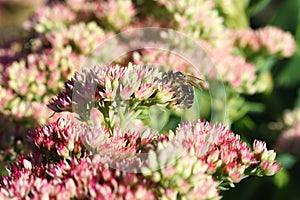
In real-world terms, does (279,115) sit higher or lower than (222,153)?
higher

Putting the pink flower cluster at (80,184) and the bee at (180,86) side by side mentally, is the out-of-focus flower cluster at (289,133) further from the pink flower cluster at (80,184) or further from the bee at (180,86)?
the pink flower cluster at (80,184)

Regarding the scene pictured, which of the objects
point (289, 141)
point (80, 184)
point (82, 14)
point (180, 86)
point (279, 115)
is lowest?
point (80, 184)

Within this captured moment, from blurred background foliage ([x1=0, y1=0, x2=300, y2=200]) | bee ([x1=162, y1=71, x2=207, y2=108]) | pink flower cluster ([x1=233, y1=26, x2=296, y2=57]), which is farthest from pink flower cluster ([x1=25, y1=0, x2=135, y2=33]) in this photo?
bee ([x1=162, y1=71, x2=207, y2=108])

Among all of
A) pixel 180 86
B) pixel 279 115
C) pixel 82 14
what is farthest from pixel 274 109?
pixel 180 86

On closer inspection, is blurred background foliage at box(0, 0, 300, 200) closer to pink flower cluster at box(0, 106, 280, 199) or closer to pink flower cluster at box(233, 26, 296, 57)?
pink flower cluster at box(233, 26, 296, 57)

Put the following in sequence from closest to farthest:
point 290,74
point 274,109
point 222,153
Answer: point 222,153
point 274,109
point 290,74

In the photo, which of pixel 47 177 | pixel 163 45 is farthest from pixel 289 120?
pixel 47 177

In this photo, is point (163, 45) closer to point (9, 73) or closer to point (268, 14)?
point (9, 73)

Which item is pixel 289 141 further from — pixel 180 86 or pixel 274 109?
pixel 180 86

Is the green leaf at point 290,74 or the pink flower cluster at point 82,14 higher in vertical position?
the green leaf at point 290,74

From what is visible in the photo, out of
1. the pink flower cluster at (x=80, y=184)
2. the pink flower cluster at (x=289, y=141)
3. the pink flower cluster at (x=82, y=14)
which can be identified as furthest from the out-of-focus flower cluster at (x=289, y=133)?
the pink flower cluster at (x=80, y=184)
